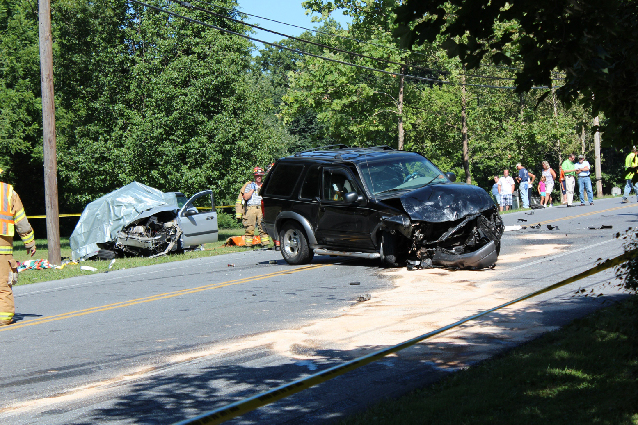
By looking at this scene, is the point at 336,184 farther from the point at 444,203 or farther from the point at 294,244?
the point at 444,203

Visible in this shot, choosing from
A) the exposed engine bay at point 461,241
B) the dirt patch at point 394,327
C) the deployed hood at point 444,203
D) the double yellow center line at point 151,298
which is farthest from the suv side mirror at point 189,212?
the dirt patch at point 394,327

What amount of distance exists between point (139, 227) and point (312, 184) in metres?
6.74

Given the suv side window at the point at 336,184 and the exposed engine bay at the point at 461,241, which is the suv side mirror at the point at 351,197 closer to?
the suv side window at the point at 336,184

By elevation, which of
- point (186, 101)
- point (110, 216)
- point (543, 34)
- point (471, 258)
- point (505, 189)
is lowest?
point (471, 258)

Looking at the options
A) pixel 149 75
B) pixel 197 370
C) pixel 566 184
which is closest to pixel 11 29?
pixel 149 75

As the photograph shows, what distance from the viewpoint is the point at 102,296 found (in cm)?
1144

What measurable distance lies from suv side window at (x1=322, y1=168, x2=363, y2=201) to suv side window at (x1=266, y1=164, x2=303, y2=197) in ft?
2.42

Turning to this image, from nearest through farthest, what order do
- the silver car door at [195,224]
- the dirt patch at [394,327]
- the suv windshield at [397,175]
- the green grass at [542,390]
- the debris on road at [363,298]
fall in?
the green grass at [542,390] → the dirt patch at [394,327] → the debris on road at [363,298] → the suv windshield at [397,175] → the silver car door at [195,224]

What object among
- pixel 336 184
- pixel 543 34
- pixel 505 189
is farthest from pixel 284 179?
pixel 505 189

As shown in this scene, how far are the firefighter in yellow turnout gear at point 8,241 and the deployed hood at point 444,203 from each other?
18.8 feet

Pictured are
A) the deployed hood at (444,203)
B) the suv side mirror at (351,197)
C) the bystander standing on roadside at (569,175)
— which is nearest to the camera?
the deployed hood at (444,203)

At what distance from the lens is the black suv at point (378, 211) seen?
1100cm

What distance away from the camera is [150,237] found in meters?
17.9

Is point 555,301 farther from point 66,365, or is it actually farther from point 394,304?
point 66,365
